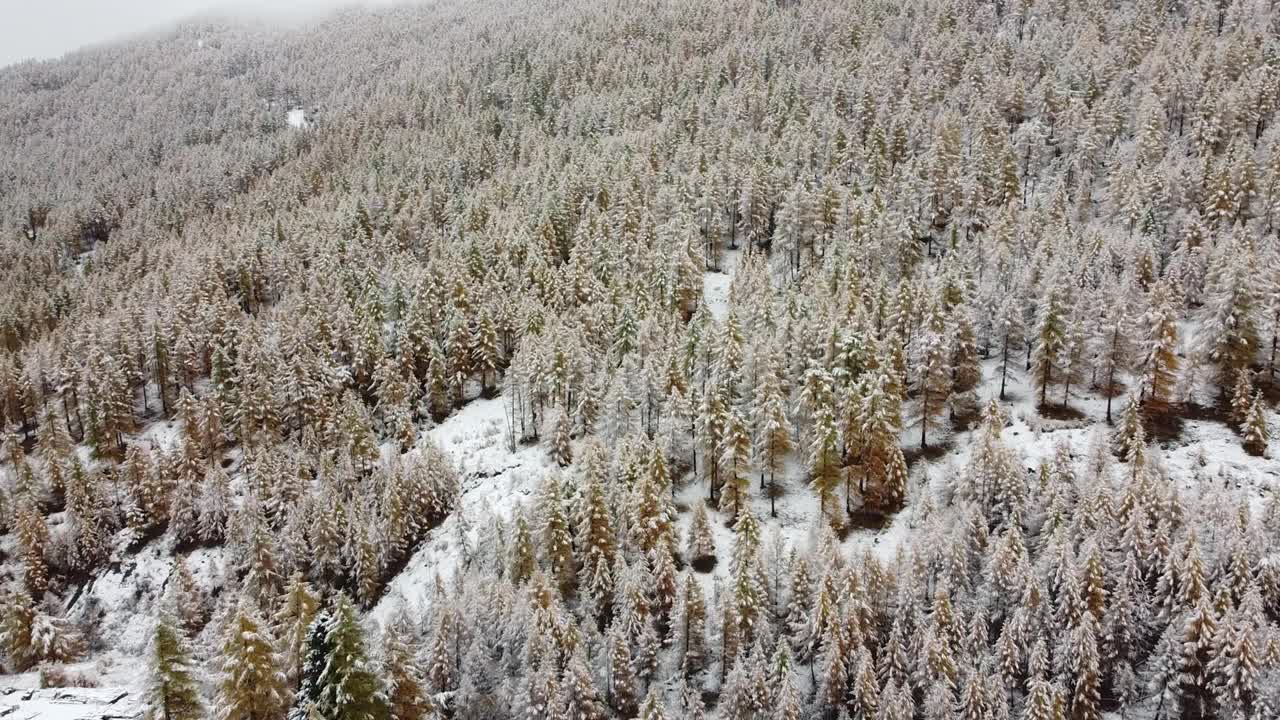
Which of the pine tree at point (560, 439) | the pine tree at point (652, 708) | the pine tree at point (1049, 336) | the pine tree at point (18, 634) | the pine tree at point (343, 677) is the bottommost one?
the pine tree at point (18, 634)

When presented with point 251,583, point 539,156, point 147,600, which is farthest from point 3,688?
point 539,156

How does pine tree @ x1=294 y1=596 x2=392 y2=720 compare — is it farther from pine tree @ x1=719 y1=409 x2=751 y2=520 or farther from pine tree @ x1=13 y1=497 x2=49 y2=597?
pine tree @ x1=13 y1=497 x2=49 y2=597

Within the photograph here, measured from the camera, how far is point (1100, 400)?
6956 centimetres

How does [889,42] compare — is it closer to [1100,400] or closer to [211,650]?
[1100,400]

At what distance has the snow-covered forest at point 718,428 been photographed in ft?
164

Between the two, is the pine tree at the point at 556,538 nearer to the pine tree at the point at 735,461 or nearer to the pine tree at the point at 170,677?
the pine tree at the point at 735,461

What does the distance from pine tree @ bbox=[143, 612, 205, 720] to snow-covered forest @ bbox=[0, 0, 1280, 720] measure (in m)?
0.17

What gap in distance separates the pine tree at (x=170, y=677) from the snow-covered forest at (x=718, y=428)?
17cm

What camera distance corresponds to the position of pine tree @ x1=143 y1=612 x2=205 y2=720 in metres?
38.0

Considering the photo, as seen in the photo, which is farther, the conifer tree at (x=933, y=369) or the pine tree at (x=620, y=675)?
the conifer tree at (x=933, y=369)

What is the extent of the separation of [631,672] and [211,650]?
106ft

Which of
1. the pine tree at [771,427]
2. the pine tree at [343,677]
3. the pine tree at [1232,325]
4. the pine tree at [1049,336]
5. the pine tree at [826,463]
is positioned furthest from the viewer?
the pine tree at [1049,336]

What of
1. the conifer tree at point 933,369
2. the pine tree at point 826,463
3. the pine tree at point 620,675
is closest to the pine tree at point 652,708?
the pine tree at point 620,675

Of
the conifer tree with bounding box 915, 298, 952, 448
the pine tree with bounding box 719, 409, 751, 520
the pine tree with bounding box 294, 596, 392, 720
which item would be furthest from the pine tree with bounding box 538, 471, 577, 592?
the pine tree with bounding box 294, 596, 392, 720
